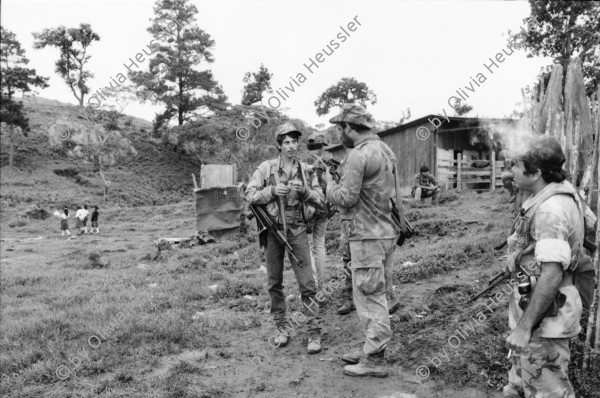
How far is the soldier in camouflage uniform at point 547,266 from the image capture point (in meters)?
2.26

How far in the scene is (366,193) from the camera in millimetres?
3781

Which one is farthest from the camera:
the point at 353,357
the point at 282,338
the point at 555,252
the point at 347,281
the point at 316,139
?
the point at 347,281

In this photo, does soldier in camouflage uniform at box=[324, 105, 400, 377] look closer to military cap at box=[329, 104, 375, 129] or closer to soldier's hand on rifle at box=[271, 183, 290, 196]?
military cap at box=[329, 104, 375, 129]

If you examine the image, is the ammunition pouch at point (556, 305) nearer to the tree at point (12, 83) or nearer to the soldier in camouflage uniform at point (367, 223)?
the soldier in camouflage uniform at point (367, 223)

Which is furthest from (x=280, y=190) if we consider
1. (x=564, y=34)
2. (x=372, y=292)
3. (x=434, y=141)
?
(x=564, y=34)

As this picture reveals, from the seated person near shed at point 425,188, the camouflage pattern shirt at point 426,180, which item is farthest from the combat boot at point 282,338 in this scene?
→ the camouflage pattern shirt at point 426,180

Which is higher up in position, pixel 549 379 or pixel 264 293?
pixel 549 379

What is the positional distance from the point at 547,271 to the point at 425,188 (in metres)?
12.9

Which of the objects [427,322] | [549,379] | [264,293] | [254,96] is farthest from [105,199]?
[549,379]

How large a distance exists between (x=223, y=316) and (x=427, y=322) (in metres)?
2.53

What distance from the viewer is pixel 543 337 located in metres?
2.37

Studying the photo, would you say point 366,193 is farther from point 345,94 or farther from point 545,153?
point 345,94

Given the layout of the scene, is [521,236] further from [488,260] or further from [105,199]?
[105,199]

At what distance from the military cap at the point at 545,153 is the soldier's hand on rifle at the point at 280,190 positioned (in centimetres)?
233
